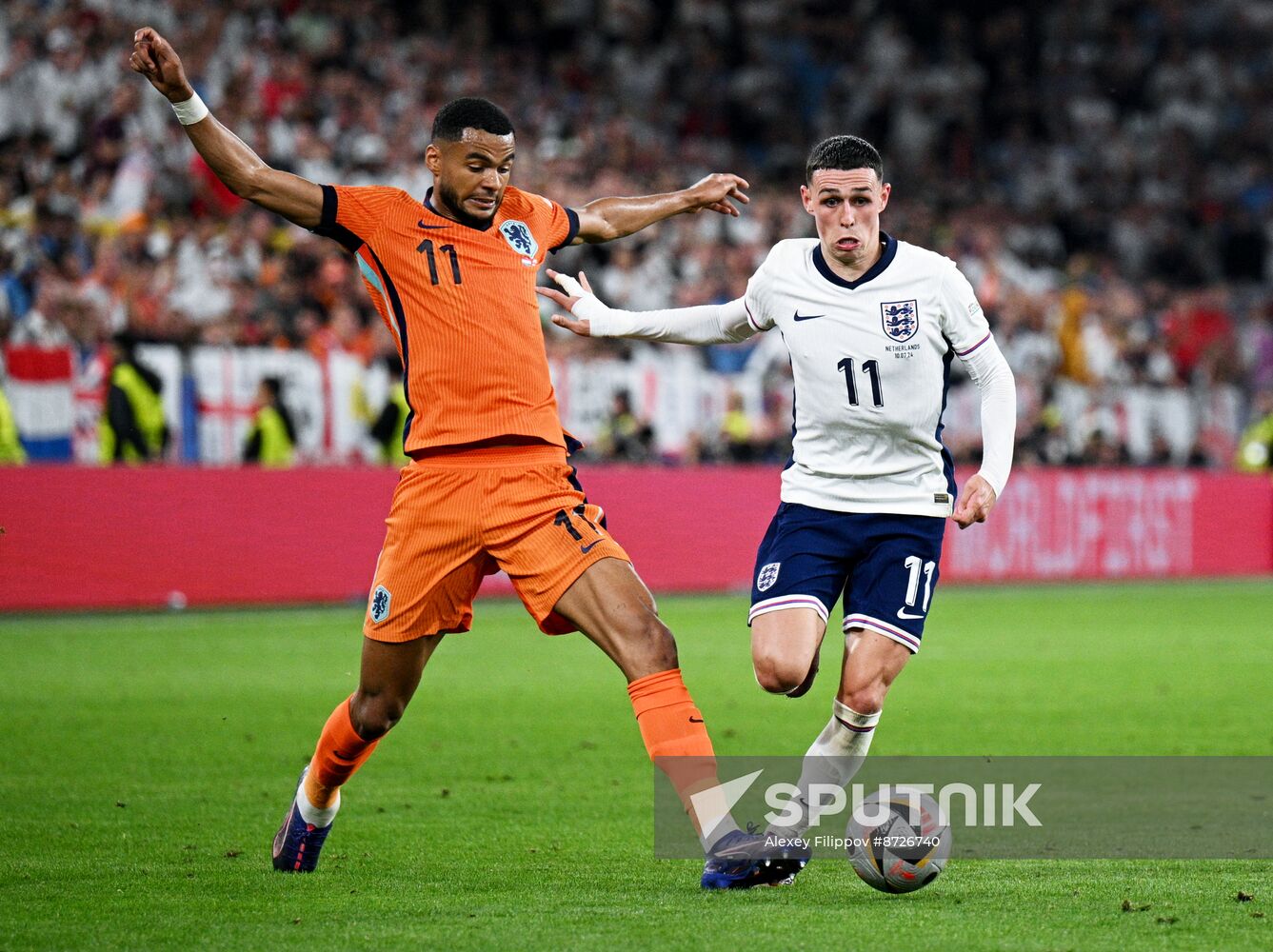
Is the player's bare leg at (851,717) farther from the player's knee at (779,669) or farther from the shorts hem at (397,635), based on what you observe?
the shorts hem at (397,635)

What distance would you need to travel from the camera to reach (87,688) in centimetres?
1147

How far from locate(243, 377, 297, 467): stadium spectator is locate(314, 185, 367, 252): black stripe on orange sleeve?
11248 millimetres

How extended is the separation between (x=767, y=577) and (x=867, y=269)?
112 centimetres

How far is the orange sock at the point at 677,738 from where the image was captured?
5.55 m

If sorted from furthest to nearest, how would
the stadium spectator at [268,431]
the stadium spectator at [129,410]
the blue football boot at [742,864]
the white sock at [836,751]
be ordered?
the stadium spectator at [268,431] → the stadium spectator at [129,410] → the white sock at [836,751] → the blue football boot at [742,864]

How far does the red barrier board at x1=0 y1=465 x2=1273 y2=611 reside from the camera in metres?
15.5

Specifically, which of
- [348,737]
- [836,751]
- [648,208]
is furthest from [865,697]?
[648,208]

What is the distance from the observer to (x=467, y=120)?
593 centimetres

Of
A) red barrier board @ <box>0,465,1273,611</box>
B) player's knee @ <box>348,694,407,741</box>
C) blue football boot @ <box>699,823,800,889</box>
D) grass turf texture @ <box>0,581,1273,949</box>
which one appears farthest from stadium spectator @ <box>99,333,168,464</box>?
blue football boot @ <box>699,823,800,889</box>

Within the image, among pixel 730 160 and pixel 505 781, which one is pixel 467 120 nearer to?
pixel 505 781

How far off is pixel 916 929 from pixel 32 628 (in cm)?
1131

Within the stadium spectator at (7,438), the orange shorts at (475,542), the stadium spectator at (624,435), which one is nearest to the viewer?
the orange shorts at (475,542)

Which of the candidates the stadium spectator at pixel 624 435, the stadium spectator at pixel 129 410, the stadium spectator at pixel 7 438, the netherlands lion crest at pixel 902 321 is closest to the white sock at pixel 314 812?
the netherlands lion crest at pixel 902 321

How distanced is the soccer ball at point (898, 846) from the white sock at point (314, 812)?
5.68 feet
